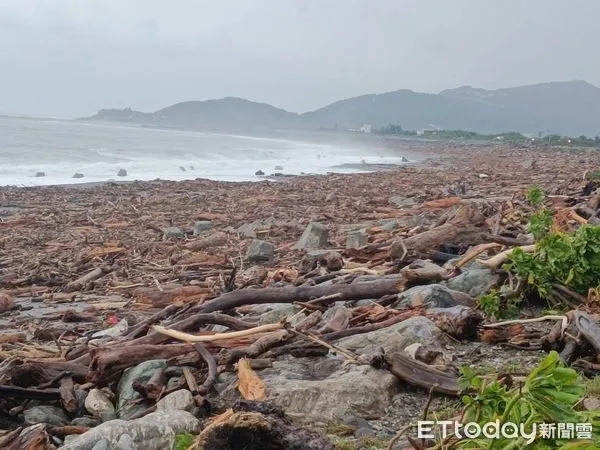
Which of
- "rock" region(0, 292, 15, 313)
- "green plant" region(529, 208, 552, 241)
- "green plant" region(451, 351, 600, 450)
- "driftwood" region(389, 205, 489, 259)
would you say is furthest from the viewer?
"rock" region(0, 292, 15, 313)

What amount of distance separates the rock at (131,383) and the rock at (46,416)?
28 cm

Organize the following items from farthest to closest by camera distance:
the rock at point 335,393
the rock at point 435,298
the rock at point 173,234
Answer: the rock at point 173,234
the rock at point 435,298
the rock at point 335,393

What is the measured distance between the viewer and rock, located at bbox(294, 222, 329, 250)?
8.88 meters

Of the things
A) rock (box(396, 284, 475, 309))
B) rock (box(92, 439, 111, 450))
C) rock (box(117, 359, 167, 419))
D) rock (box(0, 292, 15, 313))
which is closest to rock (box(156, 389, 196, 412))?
rock (box(117, 359, 167, 419))

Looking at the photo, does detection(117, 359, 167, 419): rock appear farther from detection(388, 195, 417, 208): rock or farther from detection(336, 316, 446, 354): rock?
detection(388, 195, 417, 208): rock

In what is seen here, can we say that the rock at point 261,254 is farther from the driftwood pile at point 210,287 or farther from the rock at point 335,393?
the rock at point 335,393

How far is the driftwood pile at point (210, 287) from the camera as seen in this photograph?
353cm

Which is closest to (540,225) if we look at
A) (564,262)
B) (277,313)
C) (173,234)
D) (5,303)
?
(564,262)

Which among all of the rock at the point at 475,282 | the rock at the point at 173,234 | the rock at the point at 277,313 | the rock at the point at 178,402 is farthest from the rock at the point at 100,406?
the rock at the point at 173,234

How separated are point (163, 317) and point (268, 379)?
1.52 m

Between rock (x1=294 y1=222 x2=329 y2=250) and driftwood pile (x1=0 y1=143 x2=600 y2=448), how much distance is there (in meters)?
0.15

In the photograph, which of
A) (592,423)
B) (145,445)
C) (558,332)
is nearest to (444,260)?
(558,332)

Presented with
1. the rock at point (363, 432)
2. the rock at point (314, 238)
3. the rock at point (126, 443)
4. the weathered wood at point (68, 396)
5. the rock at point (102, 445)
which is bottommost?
the rock at point (314, 238)

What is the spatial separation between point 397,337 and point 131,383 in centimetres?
155
